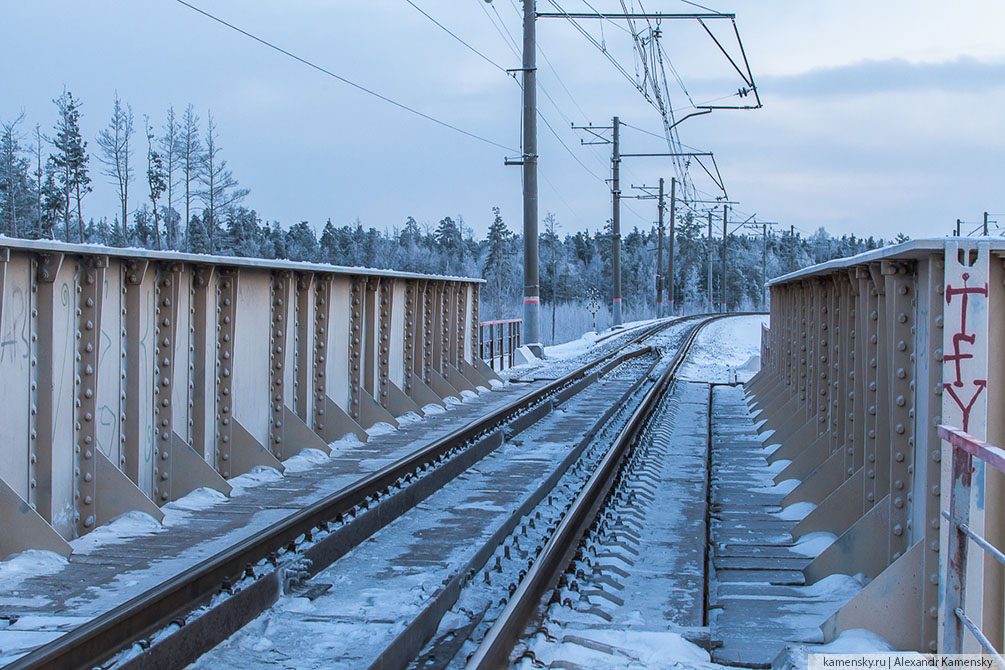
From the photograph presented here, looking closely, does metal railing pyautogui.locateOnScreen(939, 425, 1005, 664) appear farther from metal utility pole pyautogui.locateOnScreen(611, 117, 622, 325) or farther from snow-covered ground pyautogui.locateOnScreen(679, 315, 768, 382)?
metal utility pole pyautogui.locateOnScreen(611, 117, 622, 325)

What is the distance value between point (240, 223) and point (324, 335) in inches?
2795

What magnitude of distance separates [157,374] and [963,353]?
564 cm

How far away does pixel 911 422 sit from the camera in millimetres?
4648

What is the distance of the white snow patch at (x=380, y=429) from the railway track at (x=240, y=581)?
2.27 meters

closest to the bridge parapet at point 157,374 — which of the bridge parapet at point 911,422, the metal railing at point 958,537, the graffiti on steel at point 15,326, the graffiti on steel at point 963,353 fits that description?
the graffiti on steel at point 15,326

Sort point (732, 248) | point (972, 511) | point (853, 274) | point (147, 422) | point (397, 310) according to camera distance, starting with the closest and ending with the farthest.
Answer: point (972, 511) → point (853, 274) → point (147, 422) → point (397, 310) → point (732, 248)

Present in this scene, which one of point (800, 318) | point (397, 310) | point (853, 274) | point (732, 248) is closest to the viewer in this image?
A: point (853, 274)

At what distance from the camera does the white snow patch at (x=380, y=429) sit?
11.0 meters

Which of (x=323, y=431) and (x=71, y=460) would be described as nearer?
(x=71, y=460)

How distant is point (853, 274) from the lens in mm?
6055

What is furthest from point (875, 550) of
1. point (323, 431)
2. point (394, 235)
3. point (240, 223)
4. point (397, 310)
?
point (394, 235)

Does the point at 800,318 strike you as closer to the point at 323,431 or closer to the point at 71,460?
the point at 323,431

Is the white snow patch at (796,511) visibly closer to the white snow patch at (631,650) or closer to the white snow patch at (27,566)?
the white snow patch at (631,650)

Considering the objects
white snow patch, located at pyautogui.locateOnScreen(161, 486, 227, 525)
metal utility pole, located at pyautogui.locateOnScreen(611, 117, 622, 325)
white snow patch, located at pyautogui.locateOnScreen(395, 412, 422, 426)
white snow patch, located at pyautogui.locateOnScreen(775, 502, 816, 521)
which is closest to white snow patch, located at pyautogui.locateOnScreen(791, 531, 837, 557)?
white snow patch, located at pyautogui.locateOnScreen(775, 502, 816, 521)
